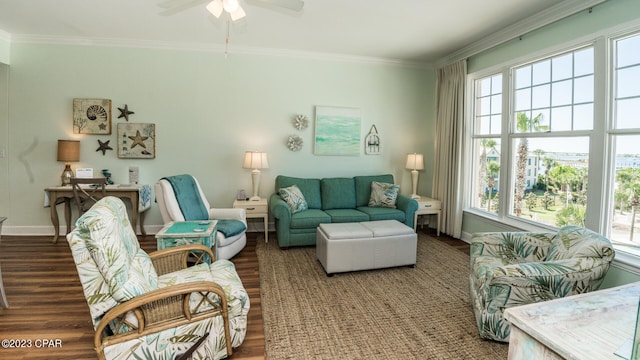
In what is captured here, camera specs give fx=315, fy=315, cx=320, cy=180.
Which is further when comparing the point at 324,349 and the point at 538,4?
the point at 538,4

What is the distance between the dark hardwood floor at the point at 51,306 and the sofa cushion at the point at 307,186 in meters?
1.14

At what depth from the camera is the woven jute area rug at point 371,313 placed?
2094mm

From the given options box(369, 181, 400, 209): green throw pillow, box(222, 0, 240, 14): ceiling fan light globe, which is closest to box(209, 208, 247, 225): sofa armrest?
box(369, 181, 400, 209): green throw pillow

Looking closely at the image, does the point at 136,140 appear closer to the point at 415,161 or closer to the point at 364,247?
the point at 364,247

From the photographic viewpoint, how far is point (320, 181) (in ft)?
16.2

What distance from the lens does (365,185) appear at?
499cm

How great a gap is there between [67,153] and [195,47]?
89.2 inches

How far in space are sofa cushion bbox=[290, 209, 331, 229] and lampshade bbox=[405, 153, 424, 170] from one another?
1.73m

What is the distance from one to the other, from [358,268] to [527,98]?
9.34ft

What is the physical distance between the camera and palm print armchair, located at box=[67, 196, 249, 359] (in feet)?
5.36

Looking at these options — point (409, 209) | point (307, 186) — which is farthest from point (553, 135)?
point (307, 186)

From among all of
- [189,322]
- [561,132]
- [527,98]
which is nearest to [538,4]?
[527,98]

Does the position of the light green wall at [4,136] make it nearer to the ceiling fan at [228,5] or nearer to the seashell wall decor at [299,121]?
the ceiling fan at [228,5]

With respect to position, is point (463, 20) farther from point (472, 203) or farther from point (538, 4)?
point (472, 203)
